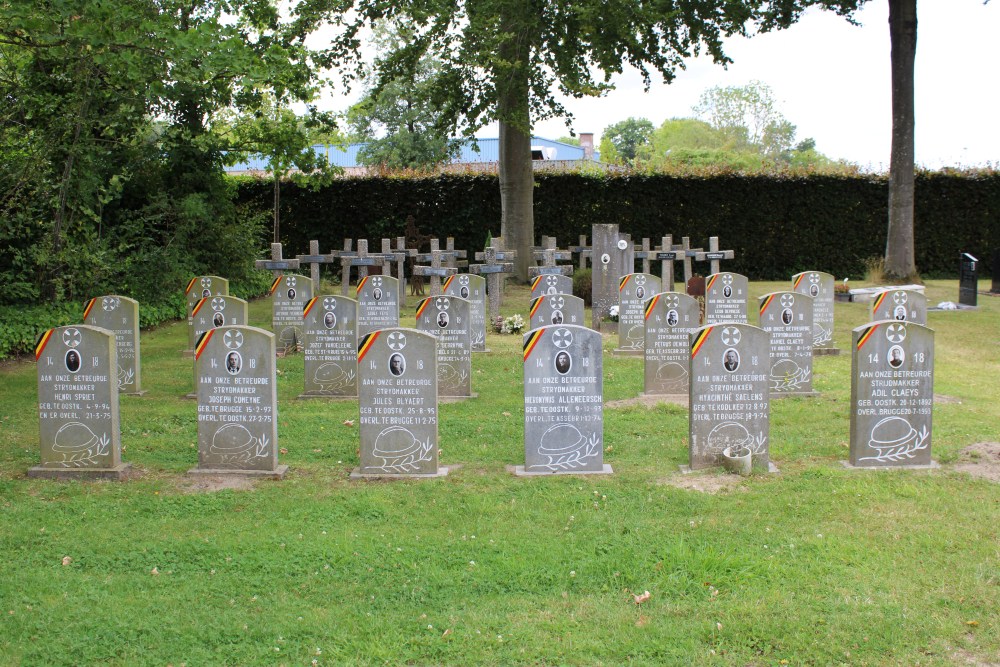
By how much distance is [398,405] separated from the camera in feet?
25.3

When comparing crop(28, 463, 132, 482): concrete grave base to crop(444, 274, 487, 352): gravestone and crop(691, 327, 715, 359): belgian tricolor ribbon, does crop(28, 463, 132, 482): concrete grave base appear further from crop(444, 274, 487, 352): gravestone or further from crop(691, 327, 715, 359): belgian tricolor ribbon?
crop(444, 274, 487, 352): gravestone

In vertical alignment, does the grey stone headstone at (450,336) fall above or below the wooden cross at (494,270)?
below

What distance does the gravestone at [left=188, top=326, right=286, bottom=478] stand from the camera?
305 inches

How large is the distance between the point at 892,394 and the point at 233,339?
5.49 metres

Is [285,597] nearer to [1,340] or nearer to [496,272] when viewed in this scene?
[1,340]

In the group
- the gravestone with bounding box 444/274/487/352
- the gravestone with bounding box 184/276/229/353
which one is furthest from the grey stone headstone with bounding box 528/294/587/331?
the gravestone with bounding box 184/276/229/353

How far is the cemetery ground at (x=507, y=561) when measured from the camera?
4828mm

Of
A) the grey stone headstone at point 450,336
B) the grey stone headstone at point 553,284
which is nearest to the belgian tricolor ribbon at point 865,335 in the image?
the grey stone headstone at point 450,336

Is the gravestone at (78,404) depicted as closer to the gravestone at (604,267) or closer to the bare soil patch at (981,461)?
the bare soil patch at (981,461)

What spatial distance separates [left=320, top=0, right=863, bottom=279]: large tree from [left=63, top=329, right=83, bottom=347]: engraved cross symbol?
12.2 m

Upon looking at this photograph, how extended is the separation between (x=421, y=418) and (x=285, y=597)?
2.52m

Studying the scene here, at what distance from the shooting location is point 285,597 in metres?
5.39

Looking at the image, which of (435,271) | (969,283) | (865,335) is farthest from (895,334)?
(969,283)

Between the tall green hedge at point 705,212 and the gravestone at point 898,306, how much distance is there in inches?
570
